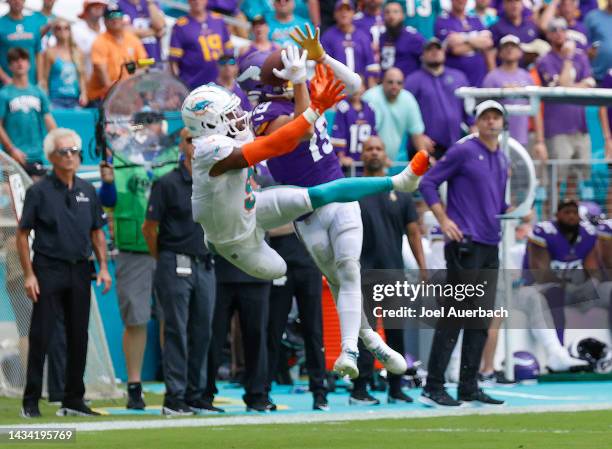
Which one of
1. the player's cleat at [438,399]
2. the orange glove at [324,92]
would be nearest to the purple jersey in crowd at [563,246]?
the player's cleat at [438,399]

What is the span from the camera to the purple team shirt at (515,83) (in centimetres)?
1567

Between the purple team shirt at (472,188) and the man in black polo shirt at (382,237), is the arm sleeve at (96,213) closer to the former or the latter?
the man in black polo shirt at (382,237)

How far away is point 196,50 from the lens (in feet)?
53.2

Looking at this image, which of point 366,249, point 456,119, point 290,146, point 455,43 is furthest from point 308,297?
point 455,43

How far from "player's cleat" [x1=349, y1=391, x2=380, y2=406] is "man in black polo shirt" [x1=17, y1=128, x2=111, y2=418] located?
2.23m

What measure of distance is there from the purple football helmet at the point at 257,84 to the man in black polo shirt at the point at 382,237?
8.40 feet

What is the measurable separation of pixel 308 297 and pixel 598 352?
3359 mm

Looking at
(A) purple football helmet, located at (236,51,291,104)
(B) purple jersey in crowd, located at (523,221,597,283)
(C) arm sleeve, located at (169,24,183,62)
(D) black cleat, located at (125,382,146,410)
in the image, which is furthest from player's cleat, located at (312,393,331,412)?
(C) arm sleeve, located at (169,24,183,62)

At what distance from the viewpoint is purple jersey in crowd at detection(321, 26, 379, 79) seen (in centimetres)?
1656

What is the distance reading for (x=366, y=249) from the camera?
1218 centimetres

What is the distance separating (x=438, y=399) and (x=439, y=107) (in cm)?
528

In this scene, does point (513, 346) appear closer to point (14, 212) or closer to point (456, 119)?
point (456, 119)

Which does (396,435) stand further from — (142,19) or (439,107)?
(142,19)

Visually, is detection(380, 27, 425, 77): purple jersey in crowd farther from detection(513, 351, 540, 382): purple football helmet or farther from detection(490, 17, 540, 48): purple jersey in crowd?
detection(513, 351, 540, 382): purple football helmet
